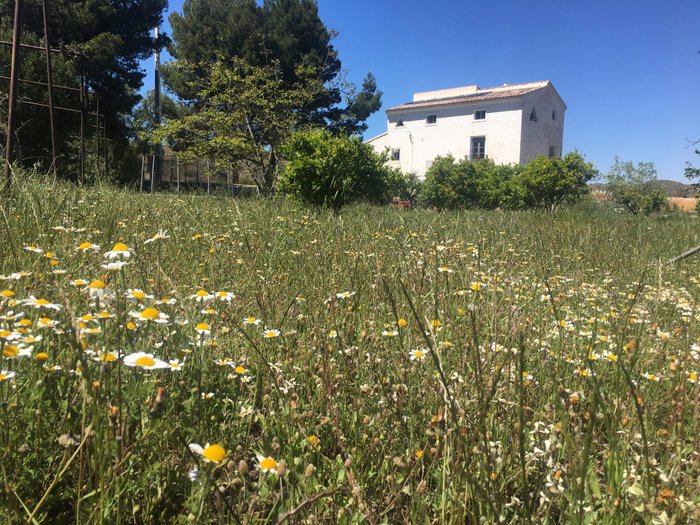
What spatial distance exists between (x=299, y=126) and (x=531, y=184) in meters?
9.13

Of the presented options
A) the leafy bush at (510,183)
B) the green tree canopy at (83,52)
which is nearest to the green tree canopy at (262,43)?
the green tree canopy at (83,52)

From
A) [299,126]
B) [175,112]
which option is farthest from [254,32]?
[175,112]

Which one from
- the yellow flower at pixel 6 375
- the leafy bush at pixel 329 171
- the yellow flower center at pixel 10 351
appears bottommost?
the yellow flower at pixel 6 375

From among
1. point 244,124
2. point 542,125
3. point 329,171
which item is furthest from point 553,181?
point 542,125

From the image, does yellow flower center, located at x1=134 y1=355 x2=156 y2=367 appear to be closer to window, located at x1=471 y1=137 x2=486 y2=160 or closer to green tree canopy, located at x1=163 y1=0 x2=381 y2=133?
green tree canopy, located at x1=163 y1=0 x2=381 y2=133

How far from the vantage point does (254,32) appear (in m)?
19.0

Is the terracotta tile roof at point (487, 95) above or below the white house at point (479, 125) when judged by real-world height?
above

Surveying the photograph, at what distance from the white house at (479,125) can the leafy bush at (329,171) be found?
18.7 m

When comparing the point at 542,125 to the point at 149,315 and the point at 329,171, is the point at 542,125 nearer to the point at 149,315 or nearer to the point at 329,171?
the point at 329,171

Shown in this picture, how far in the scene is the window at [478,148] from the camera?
2784 cm

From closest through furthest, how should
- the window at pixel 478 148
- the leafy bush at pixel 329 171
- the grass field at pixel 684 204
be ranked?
the leafy bush at pixel 329 171 < the grass field at pixel 684 204 < the window at pixel 478 148

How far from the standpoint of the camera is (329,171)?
757cm

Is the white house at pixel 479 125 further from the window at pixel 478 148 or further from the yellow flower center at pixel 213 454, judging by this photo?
the yellow flower center at pixel 213 454

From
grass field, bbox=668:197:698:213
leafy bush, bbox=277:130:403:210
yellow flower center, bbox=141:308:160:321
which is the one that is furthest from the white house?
yellow flower center, bbox=141:308:160:321
